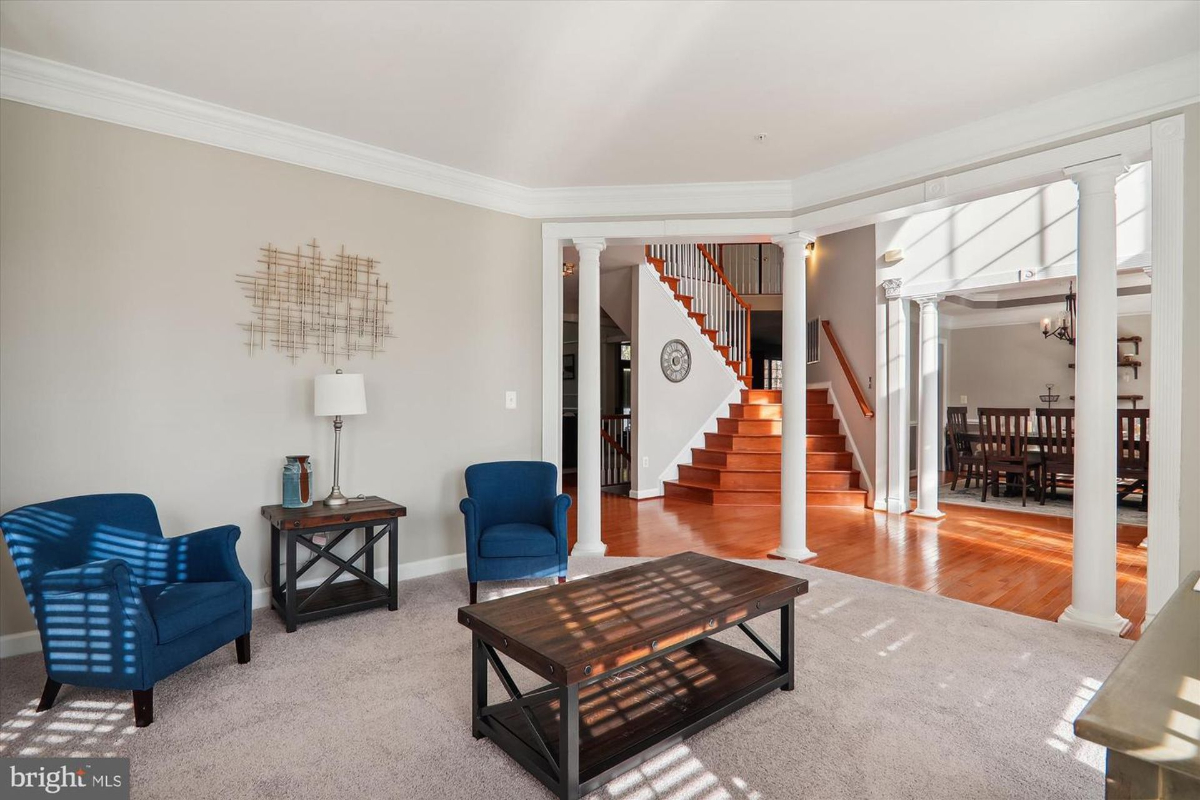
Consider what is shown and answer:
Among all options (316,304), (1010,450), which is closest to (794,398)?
(316,304)

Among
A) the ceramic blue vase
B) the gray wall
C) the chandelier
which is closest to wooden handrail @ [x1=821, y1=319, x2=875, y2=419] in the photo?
the gray wall

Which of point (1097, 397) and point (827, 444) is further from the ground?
point (1097, 397)

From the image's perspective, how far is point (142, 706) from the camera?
8.04 feet

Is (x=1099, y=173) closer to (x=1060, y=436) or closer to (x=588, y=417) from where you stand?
(x=588, y=417)

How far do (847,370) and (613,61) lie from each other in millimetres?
5819

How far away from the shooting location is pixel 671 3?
2.66 metres

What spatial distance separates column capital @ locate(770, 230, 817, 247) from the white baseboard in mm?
3329

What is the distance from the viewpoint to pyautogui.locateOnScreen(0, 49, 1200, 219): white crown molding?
10.5ft

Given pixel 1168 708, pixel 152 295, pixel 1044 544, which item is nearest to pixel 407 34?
pixel 152 295

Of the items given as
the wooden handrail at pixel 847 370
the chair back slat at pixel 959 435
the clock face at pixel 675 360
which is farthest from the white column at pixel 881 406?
the clock face at pixel 675 360

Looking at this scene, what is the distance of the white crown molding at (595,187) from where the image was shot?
126 inches

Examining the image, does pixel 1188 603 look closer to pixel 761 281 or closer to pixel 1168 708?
pixel 1168 708

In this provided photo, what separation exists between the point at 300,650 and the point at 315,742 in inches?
37.5

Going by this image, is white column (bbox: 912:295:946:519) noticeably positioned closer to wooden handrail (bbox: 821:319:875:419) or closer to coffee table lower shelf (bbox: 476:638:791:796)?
wooden handrail (bbox: 821:319:875:419)
